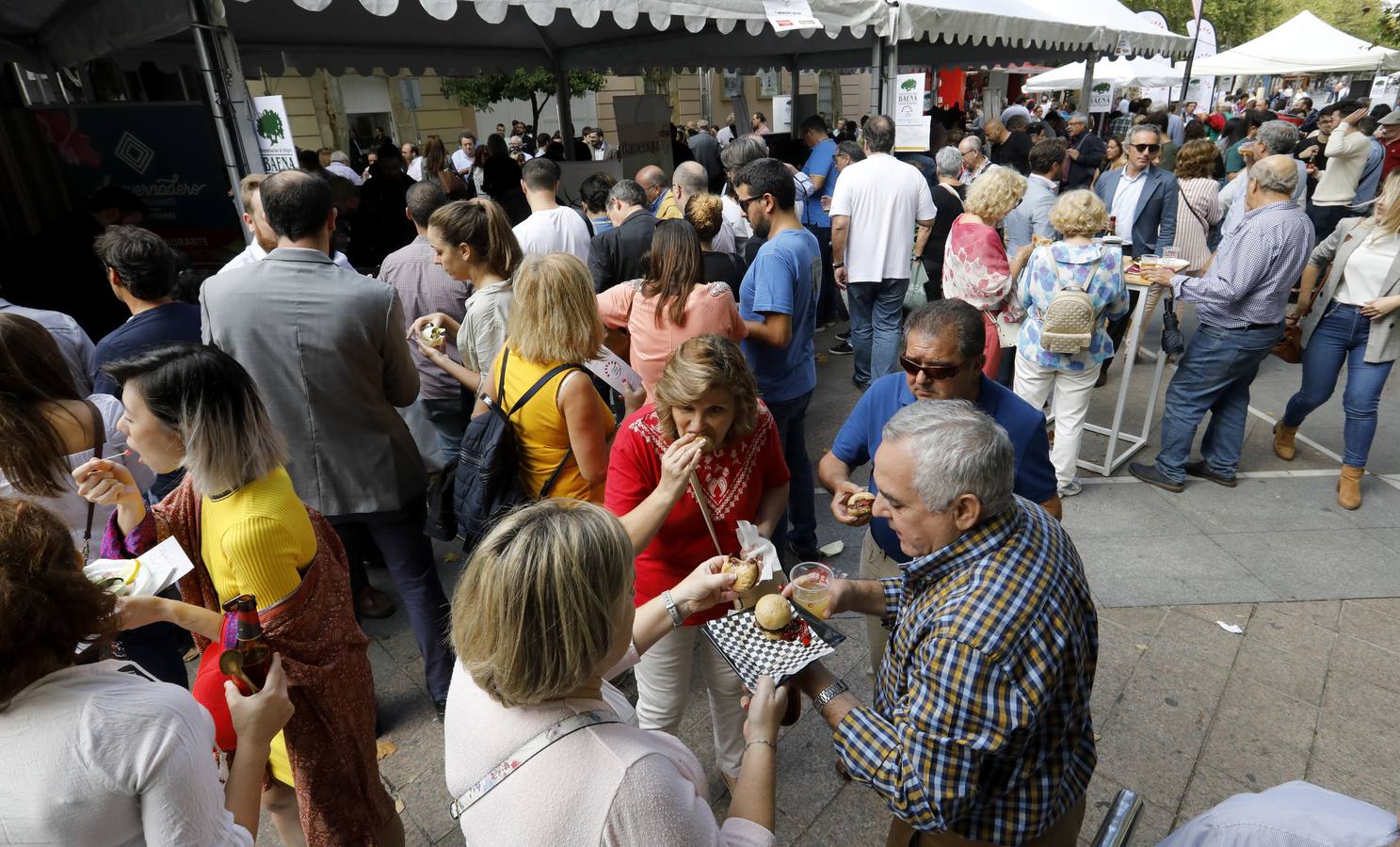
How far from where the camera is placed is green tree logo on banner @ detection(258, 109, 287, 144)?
394 cm

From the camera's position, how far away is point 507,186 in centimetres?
770

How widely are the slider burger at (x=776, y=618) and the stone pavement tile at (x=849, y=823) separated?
3.44 feet

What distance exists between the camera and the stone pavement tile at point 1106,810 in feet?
8.59

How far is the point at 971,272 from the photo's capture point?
16.3ft

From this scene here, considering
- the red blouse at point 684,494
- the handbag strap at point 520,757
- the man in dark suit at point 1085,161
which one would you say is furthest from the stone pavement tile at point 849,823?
the man in dark suit at point 1085,161

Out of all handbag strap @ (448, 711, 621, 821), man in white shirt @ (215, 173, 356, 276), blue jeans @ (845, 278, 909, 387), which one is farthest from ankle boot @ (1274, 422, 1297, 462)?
man in white shirt @ (215, 173, 356, 276)

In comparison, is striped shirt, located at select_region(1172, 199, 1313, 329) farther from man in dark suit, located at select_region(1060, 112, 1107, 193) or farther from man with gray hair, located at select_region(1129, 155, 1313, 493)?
man in dark suit, located at select_region(1060, 112, 1107, 193)

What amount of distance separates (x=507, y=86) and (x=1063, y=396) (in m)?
18.9

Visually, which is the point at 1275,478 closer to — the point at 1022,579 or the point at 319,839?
the point at 1022,579

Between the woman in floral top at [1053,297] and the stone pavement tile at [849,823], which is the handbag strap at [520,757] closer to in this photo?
the stone pavement tile at [849,823]

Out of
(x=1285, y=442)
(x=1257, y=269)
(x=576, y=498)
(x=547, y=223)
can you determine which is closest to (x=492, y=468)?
(x=576, y=498)

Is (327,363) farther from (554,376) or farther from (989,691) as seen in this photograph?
(989,691)

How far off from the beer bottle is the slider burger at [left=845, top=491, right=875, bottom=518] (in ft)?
5.44

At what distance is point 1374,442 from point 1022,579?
18.6 feet
